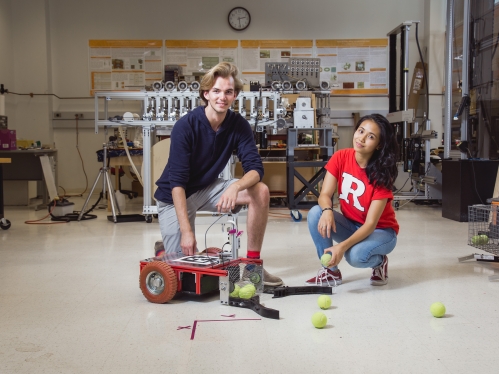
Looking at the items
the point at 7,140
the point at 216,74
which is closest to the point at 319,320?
the point at 216,74

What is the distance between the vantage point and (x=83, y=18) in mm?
8188

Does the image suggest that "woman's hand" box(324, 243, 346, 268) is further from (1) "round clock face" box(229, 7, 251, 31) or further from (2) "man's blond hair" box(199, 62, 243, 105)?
(1) "round clock face" box(229, 7, 251, 31)

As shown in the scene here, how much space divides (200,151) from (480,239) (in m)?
1.62

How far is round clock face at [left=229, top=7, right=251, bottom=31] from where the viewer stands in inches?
323

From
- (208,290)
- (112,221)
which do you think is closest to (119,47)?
(112,221)

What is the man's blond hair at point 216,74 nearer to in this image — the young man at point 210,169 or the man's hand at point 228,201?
the young man at point 210,169

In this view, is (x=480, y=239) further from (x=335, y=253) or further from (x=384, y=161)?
(x=335, y=253)

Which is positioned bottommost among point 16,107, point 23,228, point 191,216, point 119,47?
point 23,228

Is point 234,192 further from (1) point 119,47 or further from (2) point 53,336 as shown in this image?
(1) point 119,47

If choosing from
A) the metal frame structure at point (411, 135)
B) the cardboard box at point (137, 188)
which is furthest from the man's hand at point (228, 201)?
the cardboard box at point (137, 188)

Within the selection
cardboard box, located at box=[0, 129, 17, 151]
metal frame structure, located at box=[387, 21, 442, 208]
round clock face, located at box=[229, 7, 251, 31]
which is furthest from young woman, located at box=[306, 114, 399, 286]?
round clock face, located at box=[229, 7, 251, 31]

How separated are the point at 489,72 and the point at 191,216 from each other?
3.30 m

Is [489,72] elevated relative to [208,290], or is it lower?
elevated

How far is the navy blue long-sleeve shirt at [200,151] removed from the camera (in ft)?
8.27
